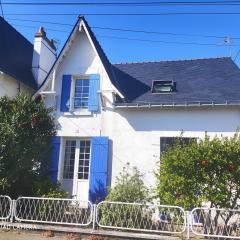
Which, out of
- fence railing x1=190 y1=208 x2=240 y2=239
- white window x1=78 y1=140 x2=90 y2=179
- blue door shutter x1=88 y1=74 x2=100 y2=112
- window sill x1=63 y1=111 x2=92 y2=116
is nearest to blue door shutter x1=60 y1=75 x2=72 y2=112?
window sill x1=63 y1=111 x2=92 y2=116

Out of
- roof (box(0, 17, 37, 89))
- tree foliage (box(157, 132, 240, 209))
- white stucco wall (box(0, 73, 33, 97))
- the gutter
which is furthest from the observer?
roof (box(0, 17, 37, 89))

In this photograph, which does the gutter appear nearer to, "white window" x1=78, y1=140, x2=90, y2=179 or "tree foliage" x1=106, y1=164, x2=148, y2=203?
"white window" x1=78, y1=140, x2=90, y2=179

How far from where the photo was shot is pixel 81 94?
1270cm

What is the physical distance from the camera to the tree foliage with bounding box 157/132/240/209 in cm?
788

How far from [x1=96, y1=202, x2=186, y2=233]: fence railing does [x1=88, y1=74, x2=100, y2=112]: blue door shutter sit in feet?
14.1

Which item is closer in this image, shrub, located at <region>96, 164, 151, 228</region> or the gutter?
shrub, located at <region>96, 164, 151, 228</region>

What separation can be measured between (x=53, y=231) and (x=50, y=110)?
3765mm

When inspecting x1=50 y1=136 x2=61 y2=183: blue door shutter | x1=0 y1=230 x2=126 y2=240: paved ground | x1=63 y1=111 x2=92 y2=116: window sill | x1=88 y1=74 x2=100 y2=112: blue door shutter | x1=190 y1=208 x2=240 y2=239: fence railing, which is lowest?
x1=0 y1=230 x2=126 y2=240: paved ground

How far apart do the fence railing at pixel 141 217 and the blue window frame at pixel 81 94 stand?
474 cm

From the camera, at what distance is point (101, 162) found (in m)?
11.6

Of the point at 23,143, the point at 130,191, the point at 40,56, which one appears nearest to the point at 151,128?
the point at 130,191

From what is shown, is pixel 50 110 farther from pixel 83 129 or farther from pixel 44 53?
pixel 44 53

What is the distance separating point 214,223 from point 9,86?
865 centimetres

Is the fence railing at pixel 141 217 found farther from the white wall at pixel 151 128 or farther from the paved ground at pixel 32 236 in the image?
the white wall at pixel 151 128
